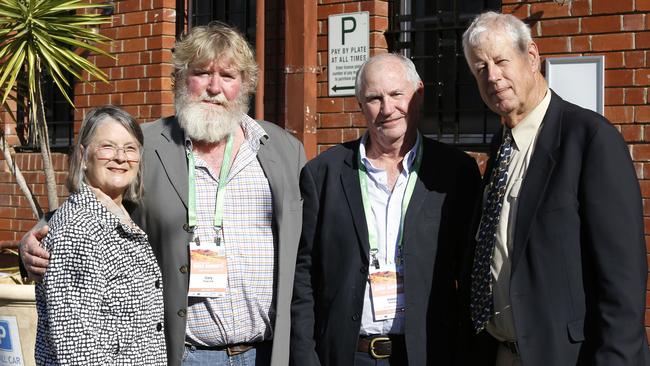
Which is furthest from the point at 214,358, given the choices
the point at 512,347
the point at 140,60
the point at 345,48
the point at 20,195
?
the point at 20,195

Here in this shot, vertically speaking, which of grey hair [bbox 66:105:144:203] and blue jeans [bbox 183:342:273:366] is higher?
grey hair [bbox 66:105:144:203]

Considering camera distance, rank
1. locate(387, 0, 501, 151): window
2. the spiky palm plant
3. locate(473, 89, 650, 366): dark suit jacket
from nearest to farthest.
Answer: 1. locate(473, 89, 650, 366): dark suit jacket
2. locate(387, 0, 501, 151): window
3. the spiky palm plant

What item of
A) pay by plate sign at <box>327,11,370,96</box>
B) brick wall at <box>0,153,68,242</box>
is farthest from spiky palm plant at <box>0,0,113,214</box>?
pay by plate sign at <box>327,11,370,96</box>

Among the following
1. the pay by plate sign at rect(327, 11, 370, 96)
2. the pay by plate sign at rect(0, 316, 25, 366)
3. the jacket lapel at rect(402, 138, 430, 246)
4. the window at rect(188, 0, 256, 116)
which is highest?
the window at rect(188, 0, 256, 116)

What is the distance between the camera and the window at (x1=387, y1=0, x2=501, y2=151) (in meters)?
6.38

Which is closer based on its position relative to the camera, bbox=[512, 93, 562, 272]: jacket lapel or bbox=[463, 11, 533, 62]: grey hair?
bbox=[512, 93, 562, 272]: jacket lapel

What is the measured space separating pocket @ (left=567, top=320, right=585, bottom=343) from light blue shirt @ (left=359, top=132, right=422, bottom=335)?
2.11ft

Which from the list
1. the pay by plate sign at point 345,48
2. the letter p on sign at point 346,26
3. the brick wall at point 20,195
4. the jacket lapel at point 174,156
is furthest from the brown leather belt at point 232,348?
the brick wall at point 20,195

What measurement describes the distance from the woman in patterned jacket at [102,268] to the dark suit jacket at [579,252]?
51.4 inches

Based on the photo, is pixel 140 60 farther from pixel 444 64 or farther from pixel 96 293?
pixel 96 293

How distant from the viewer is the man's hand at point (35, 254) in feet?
10.1

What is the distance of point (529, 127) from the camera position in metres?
3.24

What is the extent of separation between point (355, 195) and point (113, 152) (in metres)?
0.93

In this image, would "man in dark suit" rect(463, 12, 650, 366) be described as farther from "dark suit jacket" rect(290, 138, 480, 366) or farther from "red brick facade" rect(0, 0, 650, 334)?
"red brick facade" rect(0, 0, 650, 334)
